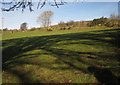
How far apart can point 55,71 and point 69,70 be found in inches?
26.6

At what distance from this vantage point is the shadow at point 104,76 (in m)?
4.46

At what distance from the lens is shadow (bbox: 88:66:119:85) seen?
14.6 feet

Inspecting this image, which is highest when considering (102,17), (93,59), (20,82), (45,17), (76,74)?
(45,17)

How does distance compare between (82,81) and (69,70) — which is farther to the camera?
(69,70)

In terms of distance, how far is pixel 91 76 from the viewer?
495 centimetres

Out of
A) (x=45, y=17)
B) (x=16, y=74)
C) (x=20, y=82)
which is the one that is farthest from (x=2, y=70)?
(x=45, y=17)

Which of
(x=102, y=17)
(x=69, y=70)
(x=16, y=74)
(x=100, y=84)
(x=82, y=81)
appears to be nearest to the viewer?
(x=100, y=84)

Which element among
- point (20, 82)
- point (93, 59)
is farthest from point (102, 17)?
point (20, 82)

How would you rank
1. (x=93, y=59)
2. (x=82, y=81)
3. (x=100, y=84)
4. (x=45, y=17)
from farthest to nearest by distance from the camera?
(x=45, y=17) → (x=93, y=59) → (x=82, y=81) → (x=100, y=84)

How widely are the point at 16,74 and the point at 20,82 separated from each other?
104cm

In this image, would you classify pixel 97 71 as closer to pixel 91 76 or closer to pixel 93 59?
pixel 91 76

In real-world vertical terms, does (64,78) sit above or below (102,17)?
below

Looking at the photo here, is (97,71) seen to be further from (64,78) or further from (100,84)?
(64,78)

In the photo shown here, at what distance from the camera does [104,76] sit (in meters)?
4.87
